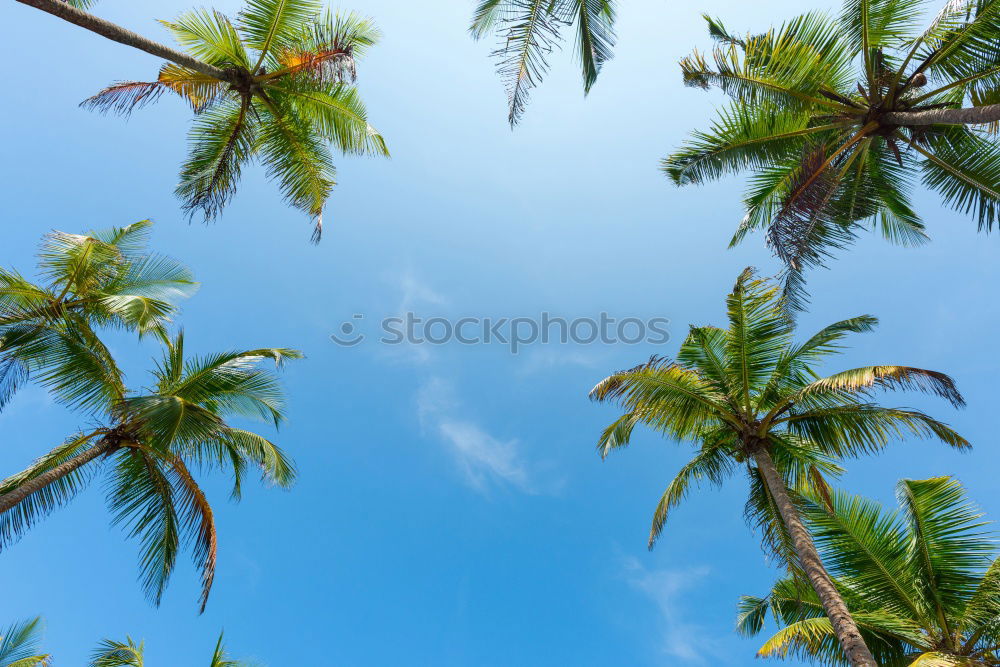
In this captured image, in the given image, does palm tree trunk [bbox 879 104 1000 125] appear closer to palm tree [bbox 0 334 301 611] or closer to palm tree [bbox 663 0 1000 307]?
palm tree [bbox 663 0 1000 307]

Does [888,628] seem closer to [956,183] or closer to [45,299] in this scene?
[956,183]

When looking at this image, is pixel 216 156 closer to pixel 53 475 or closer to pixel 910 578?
→ pixel 53 475

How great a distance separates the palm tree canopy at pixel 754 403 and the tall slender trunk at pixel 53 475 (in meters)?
8.77

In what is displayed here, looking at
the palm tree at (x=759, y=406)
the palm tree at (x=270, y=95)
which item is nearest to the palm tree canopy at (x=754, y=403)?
the palm tree at (x=759, y=406)

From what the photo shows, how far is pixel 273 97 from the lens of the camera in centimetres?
1029

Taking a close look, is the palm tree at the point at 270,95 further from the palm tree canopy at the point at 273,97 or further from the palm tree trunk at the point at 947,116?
the palm tree trunk at the point at 947,116

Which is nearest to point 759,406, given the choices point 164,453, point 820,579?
point 820,579

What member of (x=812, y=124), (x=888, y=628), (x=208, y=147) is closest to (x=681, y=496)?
(x=888, y=628)

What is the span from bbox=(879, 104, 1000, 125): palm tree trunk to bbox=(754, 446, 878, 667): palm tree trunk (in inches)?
225

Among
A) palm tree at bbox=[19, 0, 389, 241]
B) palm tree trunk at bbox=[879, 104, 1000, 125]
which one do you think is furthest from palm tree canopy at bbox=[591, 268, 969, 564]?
palm tree at bbox=[19, 0, 389, 241]

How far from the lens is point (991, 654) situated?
27.1 feet

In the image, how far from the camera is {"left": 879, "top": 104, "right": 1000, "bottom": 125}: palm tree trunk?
6.71 metres

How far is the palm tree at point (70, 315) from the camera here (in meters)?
9.19

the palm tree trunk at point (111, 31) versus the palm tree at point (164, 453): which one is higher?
the palm tree trunk at point (111, 31)
